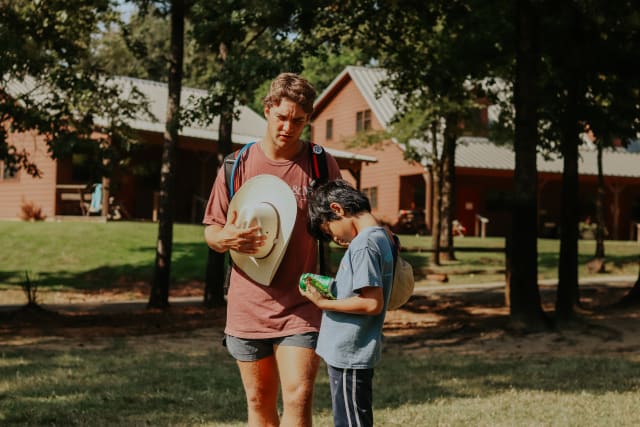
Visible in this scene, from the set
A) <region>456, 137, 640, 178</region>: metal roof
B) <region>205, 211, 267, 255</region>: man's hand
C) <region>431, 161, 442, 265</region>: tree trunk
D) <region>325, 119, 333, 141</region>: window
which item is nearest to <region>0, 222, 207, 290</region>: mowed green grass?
<region>431, 161, 442, 265</region>: tree trunk

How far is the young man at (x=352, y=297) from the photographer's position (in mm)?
3770

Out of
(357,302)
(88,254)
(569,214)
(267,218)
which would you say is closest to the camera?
(357,302)

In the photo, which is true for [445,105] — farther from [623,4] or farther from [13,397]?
[13,397]

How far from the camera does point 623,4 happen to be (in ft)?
41.2

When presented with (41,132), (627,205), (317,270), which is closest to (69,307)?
(41,132)

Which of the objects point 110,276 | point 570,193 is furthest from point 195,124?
point 570,193

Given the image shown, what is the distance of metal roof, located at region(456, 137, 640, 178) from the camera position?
123 ft

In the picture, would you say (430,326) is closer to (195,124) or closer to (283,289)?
(283,289)

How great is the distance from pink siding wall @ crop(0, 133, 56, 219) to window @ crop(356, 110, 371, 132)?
14276mm

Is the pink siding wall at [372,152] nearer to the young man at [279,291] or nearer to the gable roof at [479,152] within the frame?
the gable roof at [479,152]

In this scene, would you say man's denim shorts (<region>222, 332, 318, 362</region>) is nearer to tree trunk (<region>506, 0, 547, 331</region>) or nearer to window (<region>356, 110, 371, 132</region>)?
tree trunk (<region>506, 0, 547, 331</region>)

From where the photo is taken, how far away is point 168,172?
17.2 metres

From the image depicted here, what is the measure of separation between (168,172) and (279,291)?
44.3ft

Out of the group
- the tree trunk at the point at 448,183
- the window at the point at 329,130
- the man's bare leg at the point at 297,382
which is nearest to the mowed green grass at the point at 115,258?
the tree trunk at the point at 448,183
